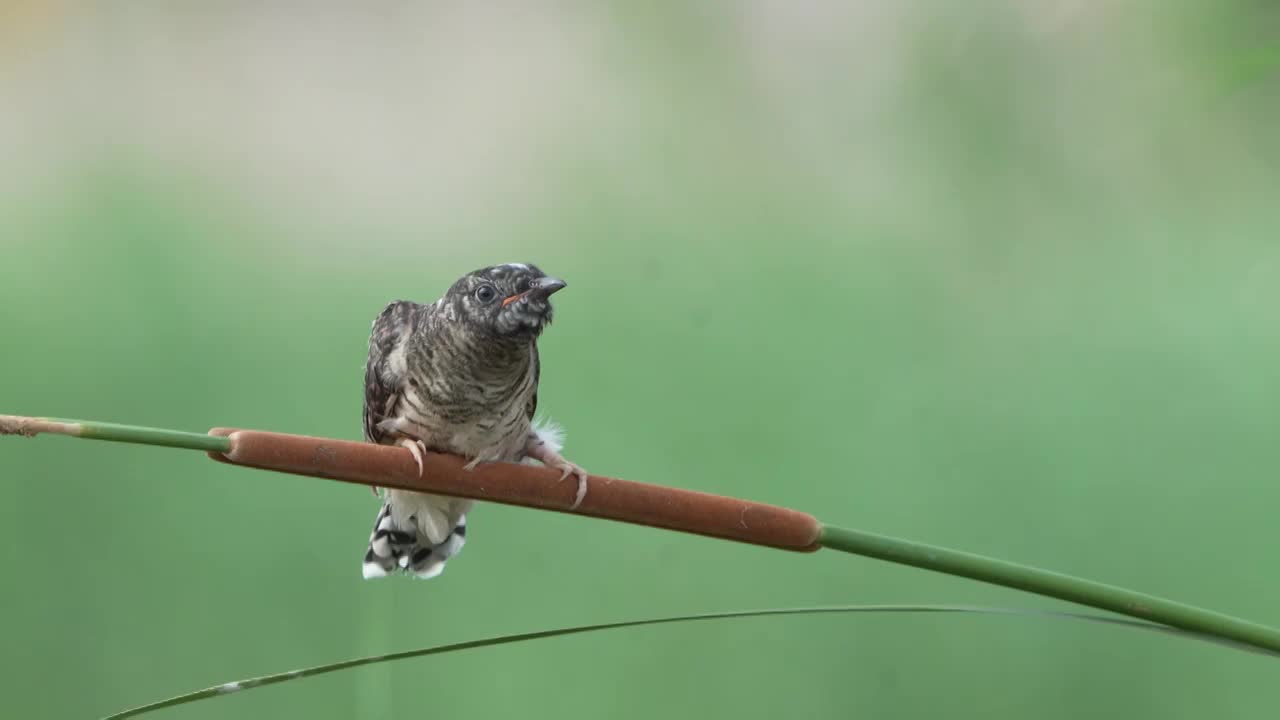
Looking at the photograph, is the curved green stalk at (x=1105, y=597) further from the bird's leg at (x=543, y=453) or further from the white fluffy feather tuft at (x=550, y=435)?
the white fluffy feather tuft at (x=550, y=435)

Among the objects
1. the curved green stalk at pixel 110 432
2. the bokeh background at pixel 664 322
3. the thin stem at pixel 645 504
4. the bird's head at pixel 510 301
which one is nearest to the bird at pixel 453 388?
the bird's head at pixel 510 301

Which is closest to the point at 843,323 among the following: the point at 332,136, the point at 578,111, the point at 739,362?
the point at 739,362

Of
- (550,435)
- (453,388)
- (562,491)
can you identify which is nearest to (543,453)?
(550,435)

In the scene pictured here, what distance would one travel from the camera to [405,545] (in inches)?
81.7

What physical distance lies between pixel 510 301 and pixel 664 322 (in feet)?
3.85

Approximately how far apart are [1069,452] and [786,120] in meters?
1.15

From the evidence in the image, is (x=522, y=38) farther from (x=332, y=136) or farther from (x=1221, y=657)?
(x=1221, y=657)

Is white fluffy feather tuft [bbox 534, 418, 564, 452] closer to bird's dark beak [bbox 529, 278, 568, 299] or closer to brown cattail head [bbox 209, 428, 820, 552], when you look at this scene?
bird's dark beak [bbox 529, 278, 568, 299]

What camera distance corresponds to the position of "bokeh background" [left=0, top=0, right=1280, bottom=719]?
8.18ft

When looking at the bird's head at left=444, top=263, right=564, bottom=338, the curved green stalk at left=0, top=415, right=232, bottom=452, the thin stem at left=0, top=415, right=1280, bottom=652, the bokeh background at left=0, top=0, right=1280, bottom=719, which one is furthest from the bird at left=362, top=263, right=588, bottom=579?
the curved green stalk at left=0, top=415, right=232, bottom=452

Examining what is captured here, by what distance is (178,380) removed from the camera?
2.60m

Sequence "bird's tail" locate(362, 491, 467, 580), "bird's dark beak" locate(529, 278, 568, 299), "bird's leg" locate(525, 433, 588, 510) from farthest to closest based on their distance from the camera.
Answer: "bird's tail" locate(362, 491, 467, 580)
"bird's leg" locate(525, 433, 588, 510)
"bird's dark beak" locate(529, 278, 568, 299)

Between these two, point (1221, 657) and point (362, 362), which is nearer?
point (1221, 657)

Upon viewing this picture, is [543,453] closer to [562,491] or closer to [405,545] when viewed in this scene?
[405,545]
